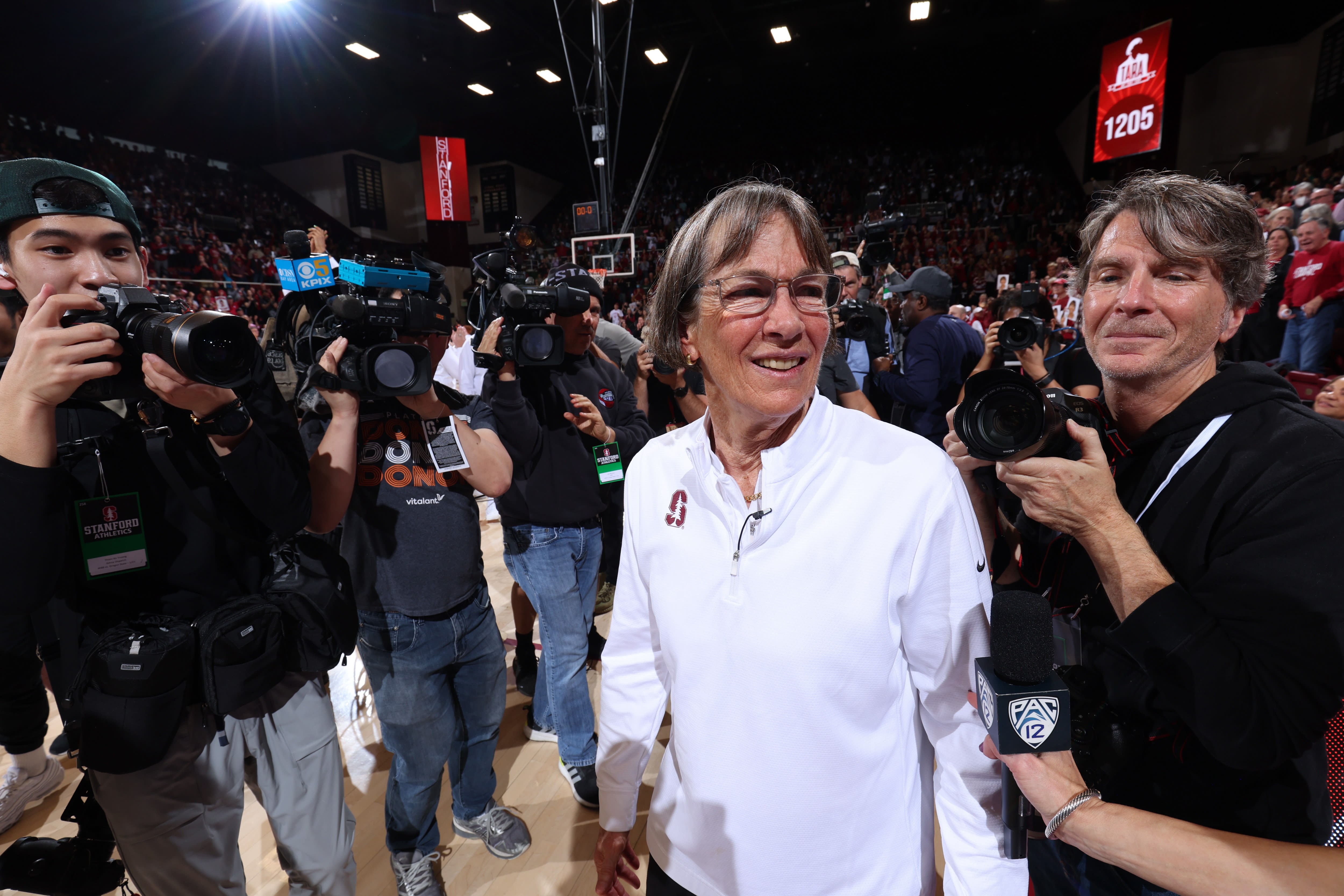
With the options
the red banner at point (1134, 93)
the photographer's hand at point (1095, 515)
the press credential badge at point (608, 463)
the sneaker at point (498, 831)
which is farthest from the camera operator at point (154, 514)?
the red banner at point (1134, 93)

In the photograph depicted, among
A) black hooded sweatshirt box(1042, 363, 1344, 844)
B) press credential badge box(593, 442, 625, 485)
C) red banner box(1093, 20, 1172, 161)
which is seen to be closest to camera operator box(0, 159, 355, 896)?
press credential badge box(593, 442, 625, 485)

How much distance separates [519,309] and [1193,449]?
183 cm

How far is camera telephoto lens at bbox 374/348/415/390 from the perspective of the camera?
1548 millimetres

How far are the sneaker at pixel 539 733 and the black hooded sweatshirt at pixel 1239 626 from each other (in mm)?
2205

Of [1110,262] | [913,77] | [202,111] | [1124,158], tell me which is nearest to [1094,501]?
[1110,262]

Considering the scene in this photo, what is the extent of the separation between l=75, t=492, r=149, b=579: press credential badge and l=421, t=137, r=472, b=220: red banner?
13.0m

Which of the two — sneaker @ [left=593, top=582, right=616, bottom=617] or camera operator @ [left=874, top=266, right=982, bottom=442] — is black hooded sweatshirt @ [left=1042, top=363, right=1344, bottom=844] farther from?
sneaker @ [left=593, top=582, right=616, bottom=617]

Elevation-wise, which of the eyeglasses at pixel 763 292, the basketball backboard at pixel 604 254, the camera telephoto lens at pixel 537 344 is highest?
the basketball backboard at pixel 604 254

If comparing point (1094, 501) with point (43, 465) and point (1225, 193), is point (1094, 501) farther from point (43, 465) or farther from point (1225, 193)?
point (43, 465)

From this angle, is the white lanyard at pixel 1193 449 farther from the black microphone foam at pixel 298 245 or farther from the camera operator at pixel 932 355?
the camera operator at pixel 932 355

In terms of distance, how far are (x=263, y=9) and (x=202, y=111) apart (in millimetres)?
4955

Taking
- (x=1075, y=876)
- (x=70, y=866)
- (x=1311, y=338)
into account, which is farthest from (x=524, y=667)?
(x=1311, y=338)

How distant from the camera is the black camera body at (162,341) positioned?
1.06 m

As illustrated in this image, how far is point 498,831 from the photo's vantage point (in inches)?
82.0
